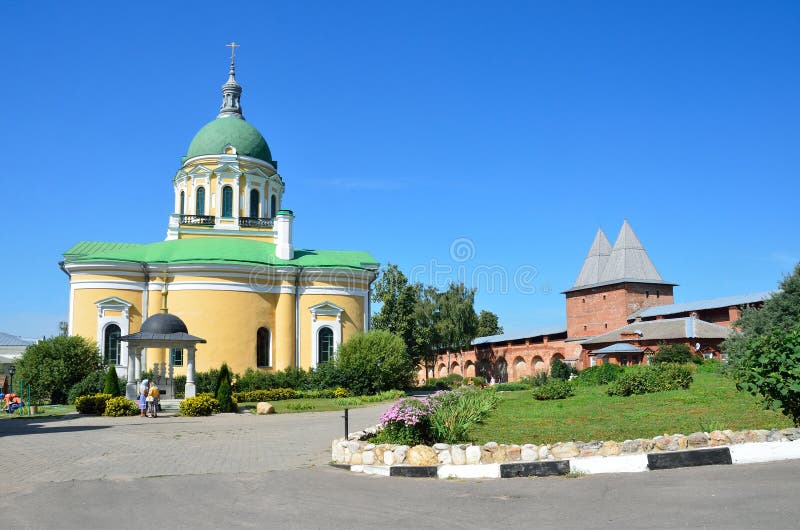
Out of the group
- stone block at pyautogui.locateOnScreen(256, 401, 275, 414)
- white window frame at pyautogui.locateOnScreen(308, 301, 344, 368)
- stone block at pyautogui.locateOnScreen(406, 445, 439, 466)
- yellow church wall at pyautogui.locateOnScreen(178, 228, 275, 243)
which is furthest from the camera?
yellow church wall at pyautogui.locateOnScreen(178, 228, 275, 243)

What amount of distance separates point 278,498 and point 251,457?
3900mm

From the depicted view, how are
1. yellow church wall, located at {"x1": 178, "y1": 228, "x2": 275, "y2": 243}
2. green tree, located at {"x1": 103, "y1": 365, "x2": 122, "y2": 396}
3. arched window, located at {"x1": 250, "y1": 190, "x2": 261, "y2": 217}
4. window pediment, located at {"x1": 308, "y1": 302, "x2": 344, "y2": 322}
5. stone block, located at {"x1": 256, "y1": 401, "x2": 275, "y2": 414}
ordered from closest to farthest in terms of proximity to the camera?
stone block, located at {"x1": 256, "y1": 401, "x2": 275, "y2": 414}, green tree, located at {"x1": 103, "y1": 365, "x2": 122, "y2": 396}, window pediment, located at {"x1": 308, "y1": 302, "x2": 344, "y2": 322}, yellow church wall, located at {"x1": 178, "y1": 228, "x2": 275, "y2": 243}, arched window, located at {"x1": 250, "y1": 190, "x2": 261, "y2": 217}

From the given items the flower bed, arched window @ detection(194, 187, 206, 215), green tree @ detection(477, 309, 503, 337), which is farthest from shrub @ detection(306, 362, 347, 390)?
green tree @ detection(477, 309, 503, 337)

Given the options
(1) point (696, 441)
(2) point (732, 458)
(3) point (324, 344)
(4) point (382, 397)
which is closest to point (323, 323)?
(3) point (324, 344)

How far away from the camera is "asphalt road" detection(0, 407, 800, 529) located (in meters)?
6.66

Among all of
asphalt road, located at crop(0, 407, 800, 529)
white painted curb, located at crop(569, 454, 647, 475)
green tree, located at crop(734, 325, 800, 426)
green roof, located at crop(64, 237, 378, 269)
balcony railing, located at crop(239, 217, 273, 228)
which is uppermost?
balcony railing, located at crop(239, 217, 273, 228)

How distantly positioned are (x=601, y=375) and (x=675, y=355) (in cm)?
663

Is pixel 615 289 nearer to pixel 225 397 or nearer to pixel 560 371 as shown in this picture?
pixel 560 371

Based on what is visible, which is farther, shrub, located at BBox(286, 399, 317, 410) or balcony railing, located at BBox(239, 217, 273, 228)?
balcony railing, located at BBox(239, 217, 273, 228)

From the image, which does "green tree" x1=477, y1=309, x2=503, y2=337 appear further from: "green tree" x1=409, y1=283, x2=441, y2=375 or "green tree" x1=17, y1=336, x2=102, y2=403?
"green tree" x1=17, y1=336, x2=102, y2=403

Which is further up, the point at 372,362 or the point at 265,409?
the point at 372,362

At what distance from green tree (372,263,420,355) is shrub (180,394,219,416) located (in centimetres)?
2470

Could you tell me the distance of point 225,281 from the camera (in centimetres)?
3241

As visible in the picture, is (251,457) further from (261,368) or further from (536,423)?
(261,368)
